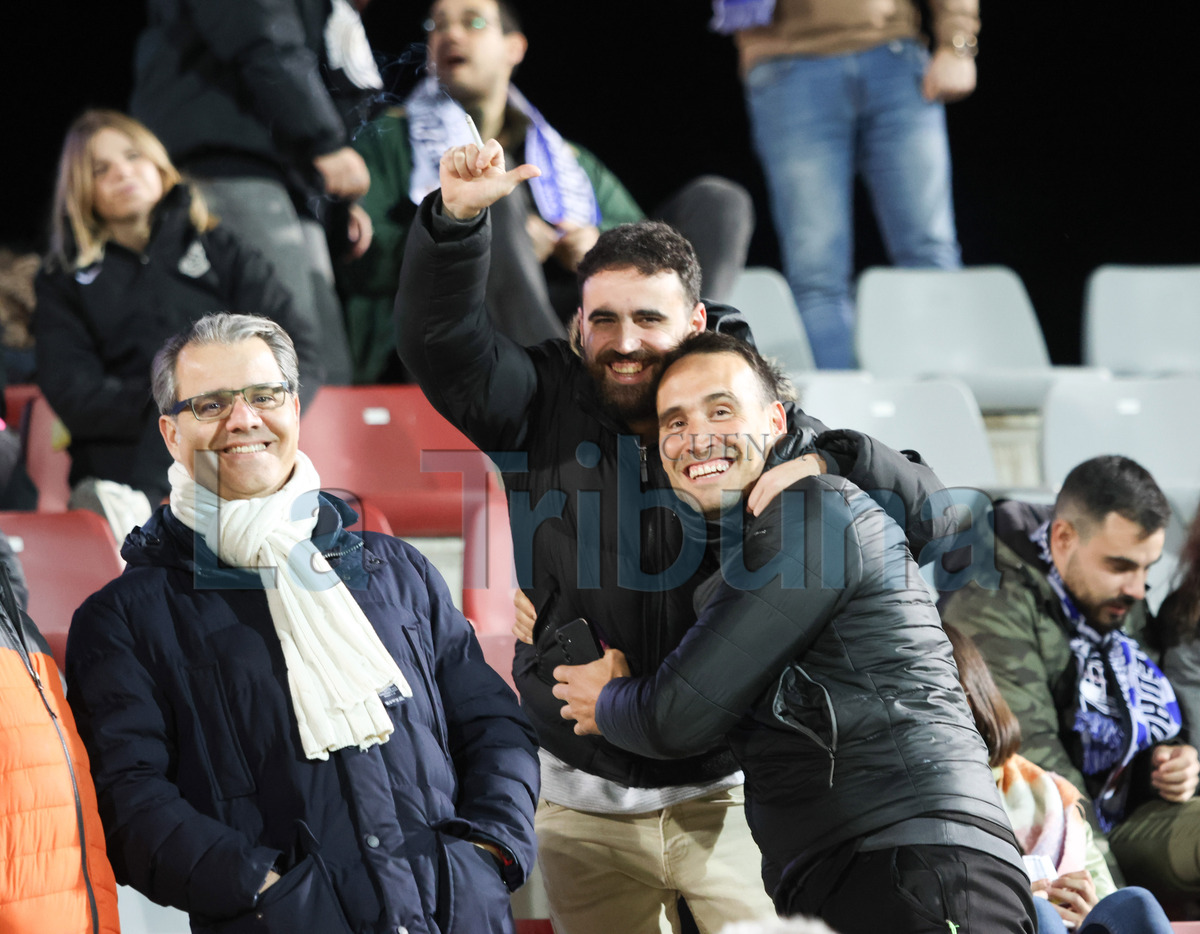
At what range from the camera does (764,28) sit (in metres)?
4.42

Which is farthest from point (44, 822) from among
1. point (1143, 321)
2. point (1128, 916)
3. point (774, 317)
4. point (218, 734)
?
point (1143, 321)

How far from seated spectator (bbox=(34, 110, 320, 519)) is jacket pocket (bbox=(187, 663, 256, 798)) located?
1644 millimetres

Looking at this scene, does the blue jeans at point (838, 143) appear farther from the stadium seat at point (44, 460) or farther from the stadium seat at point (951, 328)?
the stadium seat at point (44, 460)

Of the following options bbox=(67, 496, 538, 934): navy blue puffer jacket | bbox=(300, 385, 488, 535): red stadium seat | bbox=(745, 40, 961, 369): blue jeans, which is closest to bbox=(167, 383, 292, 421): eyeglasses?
bbox=(67, 496, 538, 934): navy blue puffer jacket

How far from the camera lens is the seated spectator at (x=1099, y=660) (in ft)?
8.75

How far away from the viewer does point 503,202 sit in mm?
3408

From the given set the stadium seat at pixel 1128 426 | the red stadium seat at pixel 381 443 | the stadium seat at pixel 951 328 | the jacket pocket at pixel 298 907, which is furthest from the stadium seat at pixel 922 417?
the jacket pocket at pixel 298 907

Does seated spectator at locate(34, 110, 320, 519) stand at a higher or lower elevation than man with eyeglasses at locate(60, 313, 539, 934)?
higher

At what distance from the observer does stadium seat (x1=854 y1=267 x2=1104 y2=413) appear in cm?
466

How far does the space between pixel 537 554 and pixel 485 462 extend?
1120 millimetres

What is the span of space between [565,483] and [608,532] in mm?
118

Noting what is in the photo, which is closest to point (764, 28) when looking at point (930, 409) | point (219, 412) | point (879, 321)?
point (879, 321)

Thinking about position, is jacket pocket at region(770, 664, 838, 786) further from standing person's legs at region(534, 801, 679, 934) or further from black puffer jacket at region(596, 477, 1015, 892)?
standing person's legs at region(534, 801, 679, 934)

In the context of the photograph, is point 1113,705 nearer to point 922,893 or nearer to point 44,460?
point 922,893
